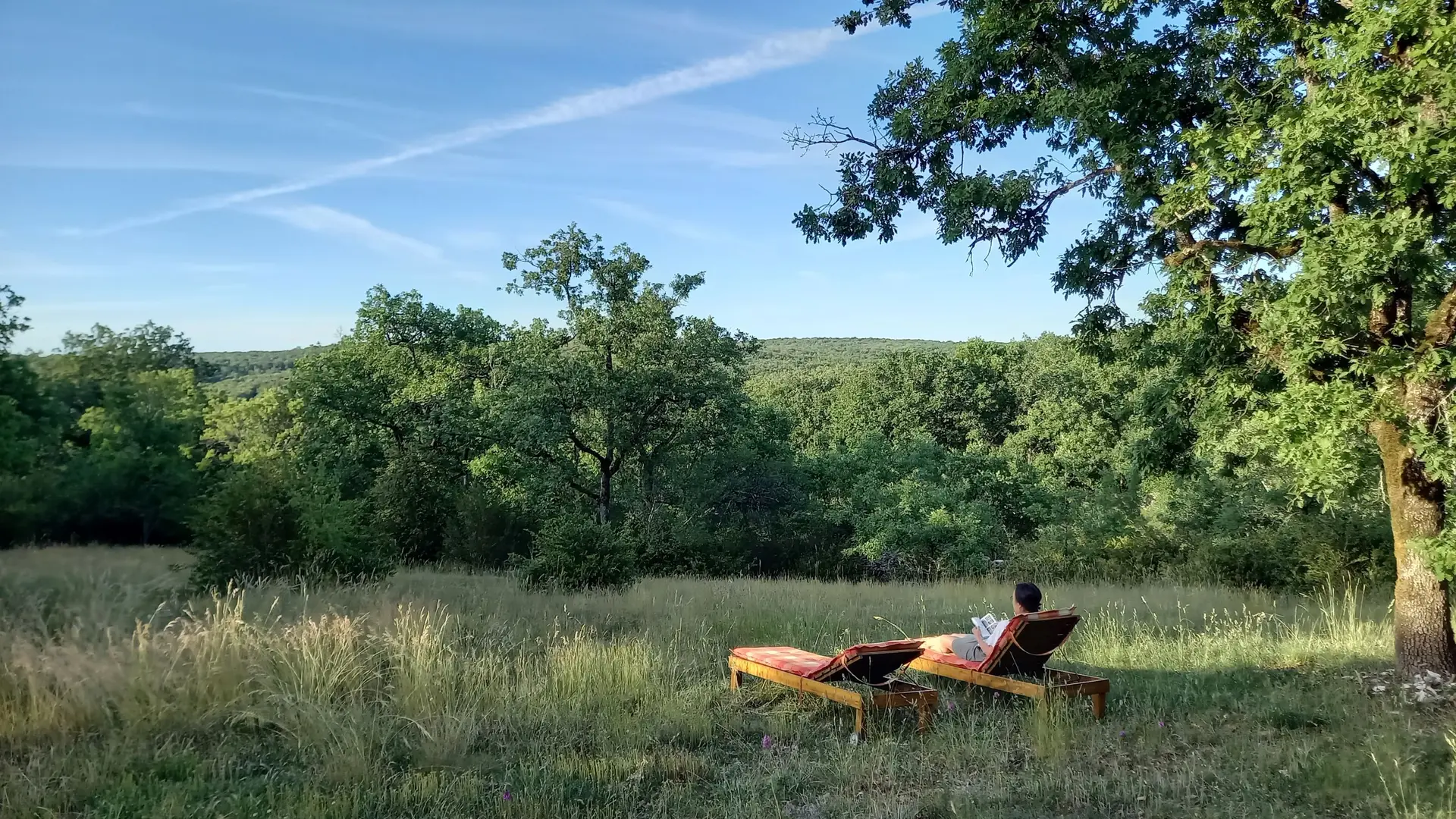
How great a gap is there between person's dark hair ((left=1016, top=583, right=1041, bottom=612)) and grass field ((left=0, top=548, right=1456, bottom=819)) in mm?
667

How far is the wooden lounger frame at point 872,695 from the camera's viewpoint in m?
5.16

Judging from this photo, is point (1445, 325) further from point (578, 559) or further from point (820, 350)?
point (820, 350)

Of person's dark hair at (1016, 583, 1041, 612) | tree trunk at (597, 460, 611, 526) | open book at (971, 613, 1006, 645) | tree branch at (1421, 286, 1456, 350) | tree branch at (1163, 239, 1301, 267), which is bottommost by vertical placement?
tree trunk at (597, 460, 611, 526)

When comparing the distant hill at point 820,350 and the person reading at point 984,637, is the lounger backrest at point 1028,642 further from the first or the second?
the distant hill at point 820,350

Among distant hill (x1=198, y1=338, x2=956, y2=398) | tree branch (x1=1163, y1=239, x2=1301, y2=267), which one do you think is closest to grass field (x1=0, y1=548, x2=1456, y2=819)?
tree branch (x1=1163, y1=239, x2=1301, y2=267)

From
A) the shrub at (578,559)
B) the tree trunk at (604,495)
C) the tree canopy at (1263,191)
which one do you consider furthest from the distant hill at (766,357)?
the tree canopy at (1263,191)

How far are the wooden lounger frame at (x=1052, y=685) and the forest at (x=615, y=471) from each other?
7.11 m

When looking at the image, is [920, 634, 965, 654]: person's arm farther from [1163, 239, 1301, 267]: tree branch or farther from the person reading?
[1163, 239, 1301, 267]: tree branch

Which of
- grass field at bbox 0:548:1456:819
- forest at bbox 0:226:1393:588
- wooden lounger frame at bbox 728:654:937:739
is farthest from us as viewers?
forest at bbox 0:226:1393:588

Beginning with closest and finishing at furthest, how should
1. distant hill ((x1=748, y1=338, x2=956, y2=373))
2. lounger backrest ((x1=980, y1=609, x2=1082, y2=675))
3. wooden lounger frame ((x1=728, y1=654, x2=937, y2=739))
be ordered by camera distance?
1. wooden lounger frame ((x1=728, y1=654, x2=937, y2=739))
2. lounger backrest ((x1=980, y1=609, x2=1082, y2=675))
3. distant hill ((x1=748, y1=338, x2=956, y2=373))

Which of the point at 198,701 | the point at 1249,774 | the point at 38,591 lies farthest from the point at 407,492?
the point at 1249,774

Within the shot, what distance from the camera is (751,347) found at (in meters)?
24.5

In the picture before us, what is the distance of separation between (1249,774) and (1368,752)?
0.63m

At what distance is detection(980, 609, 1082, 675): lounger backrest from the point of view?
5586 millimetres
